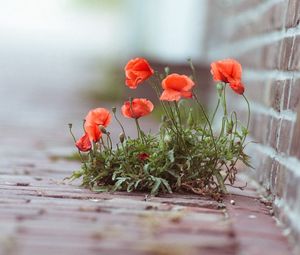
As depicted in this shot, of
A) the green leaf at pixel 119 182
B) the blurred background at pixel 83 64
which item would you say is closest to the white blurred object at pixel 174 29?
the blurred background at pixel 83 64

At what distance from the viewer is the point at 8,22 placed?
1972cm

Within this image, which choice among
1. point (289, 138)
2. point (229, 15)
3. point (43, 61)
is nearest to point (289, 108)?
point (289, 138)

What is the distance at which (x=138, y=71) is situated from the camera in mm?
2203

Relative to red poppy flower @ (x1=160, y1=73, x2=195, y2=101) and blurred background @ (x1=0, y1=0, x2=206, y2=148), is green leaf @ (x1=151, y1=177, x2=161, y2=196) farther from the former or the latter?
blurred background @ (x1=0, y1=0, x2=206, y2=148)

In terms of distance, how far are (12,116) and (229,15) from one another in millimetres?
1758

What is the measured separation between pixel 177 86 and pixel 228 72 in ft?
0.56

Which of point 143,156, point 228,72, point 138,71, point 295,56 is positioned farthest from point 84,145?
point 295,56

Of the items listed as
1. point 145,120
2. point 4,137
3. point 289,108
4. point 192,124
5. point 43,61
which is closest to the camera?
point 289,108

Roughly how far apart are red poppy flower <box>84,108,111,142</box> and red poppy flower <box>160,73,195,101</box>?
0.90 feet

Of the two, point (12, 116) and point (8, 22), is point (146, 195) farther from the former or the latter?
point (8, 22)

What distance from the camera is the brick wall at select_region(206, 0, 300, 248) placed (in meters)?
1.98

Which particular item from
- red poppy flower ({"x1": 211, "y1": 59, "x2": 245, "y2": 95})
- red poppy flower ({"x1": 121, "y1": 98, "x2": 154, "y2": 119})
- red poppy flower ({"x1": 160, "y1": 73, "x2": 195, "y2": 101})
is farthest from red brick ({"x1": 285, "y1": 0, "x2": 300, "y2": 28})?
red poppy flower ({"x1": 121, "y1": 98, "x2": 154, "y2": 119})

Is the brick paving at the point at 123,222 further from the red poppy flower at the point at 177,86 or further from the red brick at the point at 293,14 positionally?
the red brick at the point at 293,14

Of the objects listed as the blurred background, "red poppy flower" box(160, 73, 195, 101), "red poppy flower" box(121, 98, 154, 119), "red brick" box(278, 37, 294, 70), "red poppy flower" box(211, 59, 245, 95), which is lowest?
the blurred background
